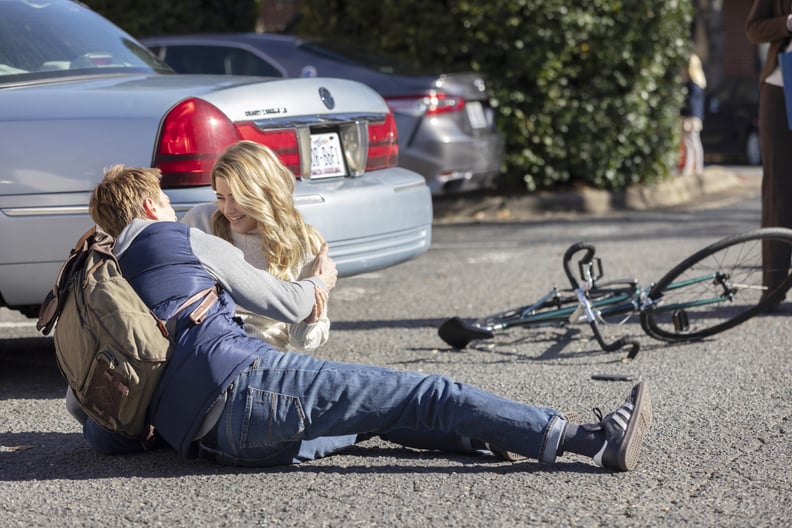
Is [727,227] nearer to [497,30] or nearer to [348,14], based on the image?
[497,30]

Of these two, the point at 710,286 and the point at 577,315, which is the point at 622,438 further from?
the point at 710,286

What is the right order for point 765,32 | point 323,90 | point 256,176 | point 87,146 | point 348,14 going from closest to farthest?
point 256,176 → point 87,146 → point 323,90 → point 765,32 → point 348,14

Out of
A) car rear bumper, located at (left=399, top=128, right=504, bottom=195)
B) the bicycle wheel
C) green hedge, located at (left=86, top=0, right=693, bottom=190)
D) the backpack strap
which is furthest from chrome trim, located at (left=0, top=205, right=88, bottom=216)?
green hedge, located at (left=86, top=0, right=693, bottom=190)

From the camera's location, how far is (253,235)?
13.1 ft

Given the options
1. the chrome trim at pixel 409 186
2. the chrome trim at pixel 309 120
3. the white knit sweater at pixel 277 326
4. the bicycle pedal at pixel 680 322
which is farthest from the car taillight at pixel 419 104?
the white knit sweater at pixel 277 326

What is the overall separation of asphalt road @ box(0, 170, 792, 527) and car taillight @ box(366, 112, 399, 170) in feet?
2.79

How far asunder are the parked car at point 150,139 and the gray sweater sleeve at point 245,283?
107 centimetres

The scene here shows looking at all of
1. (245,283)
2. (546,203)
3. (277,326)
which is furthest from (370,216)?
(546,203)

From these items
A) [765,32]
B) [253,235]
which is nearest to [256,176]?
[253,235]

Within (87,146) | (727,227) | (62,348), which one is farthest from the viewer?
(727,227)

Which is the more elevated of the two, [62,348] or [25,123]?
[25,123]

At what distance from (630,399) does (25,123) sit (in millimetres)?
2598

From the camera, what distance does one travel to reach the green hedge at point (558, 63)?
11023 mm

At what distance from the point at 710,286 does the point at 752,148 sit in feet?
41.5
